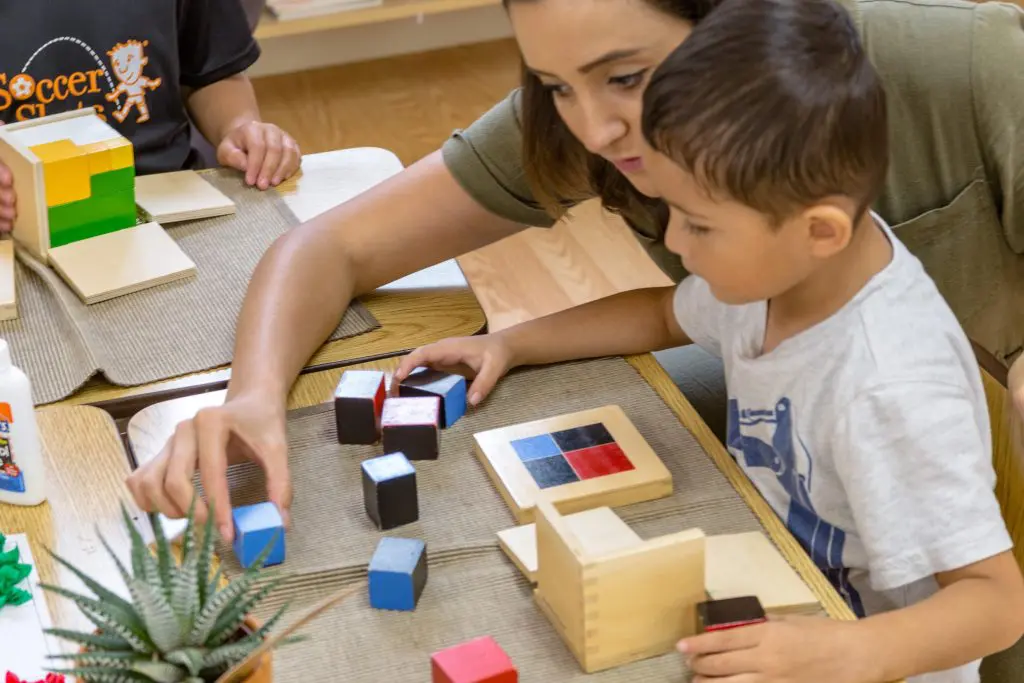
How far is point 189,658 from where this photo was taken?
76 centimetres

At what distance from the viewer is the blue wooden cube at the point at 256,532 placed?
992mm

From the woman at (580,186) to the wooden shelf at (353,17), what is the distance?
2.02 m

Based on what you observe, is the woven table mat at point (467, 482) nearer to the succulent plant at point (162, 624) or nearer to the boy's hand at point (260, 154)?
the succulent plant at point (162, 624)

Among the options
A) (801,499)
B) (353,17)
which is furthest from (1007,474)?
(353,17)

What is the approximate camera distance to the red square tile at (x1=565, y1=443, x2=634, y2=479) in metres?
1.08

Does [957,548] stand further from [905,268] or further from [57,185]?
[57,185]

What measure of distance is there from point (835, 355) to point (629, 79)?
12.5 inches

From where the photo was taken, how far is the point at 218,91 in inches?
75.9

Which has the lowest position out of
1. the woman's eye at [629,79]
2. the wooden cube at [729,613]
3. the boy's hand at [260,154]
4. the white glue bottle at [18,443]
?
the boy's hand at [260,154]

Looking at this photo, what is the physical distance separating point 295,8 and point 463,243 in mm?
2067

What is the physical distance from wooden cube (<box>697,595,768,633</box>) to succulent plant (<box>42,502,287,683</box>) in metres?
0.31

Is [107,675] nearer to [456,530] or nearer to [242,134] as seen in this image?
[456,530]

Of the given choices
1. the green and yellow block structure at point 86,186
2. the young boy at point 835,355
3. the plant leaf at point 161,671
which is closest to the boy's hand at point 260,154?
the green and yellow block structure at point 86,186

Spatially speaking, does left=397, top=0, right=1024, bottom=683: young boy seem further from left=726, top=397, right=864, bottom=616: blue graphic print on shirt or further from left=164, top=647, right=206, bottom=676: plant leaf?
left=164, top=647, right=206, bottom=676: plant leaf
